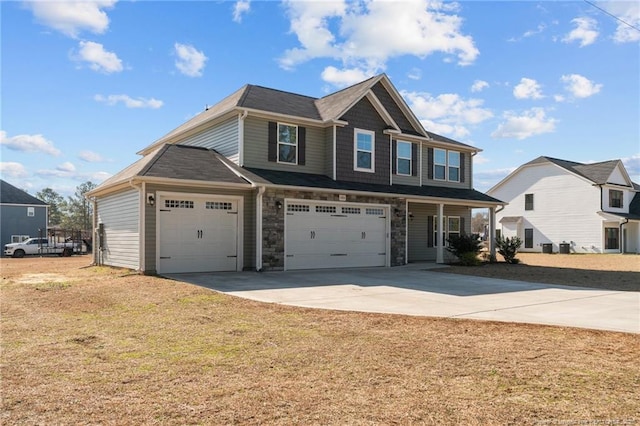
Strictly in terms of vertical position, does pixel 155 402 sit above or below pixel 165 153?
below

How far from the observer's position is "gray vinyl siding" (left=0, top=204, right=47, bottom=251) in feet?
124

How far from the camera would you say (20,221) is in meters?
38.9

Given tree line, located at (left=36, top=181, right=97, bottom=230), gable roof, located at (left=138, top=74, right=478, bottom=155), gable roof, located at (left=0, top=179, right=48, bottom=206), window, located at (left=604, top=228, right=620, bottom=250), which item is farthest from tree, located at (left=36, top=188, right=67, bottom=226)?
window, located at (left=604, top=228, right=620, bottom=250)

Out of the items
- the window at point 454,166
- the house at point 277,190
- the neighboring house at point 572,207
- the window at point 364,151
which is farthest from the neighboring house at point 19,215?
the neighboring house at point 572,207

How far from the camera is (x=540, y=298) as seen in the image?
1063 centimetres

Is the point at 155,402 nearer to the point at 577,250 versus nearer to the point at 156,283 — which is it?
the point at 156,283

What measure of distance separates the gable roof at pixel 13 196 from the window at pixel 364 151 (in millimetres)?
33135

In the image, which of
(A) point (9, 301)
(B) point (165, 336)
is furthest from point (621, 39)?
(A) point (9, 301)

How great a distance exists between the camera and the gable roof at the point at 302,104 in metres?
17.0

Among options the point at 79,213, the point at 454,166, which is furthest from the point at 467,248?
the point at 79,213

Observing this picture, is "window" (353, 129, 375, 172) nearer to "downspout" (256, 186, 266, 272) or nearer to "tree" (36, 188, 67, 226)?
"downspout" (256, 186, 266, 272)

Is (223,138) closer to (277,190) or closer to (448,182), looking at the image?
(277,190)

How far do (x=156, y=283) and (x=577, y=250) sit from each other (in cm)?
3343

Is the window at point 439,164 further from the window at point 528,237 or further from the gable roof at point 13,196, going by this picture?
the gable roof at point 13,196
